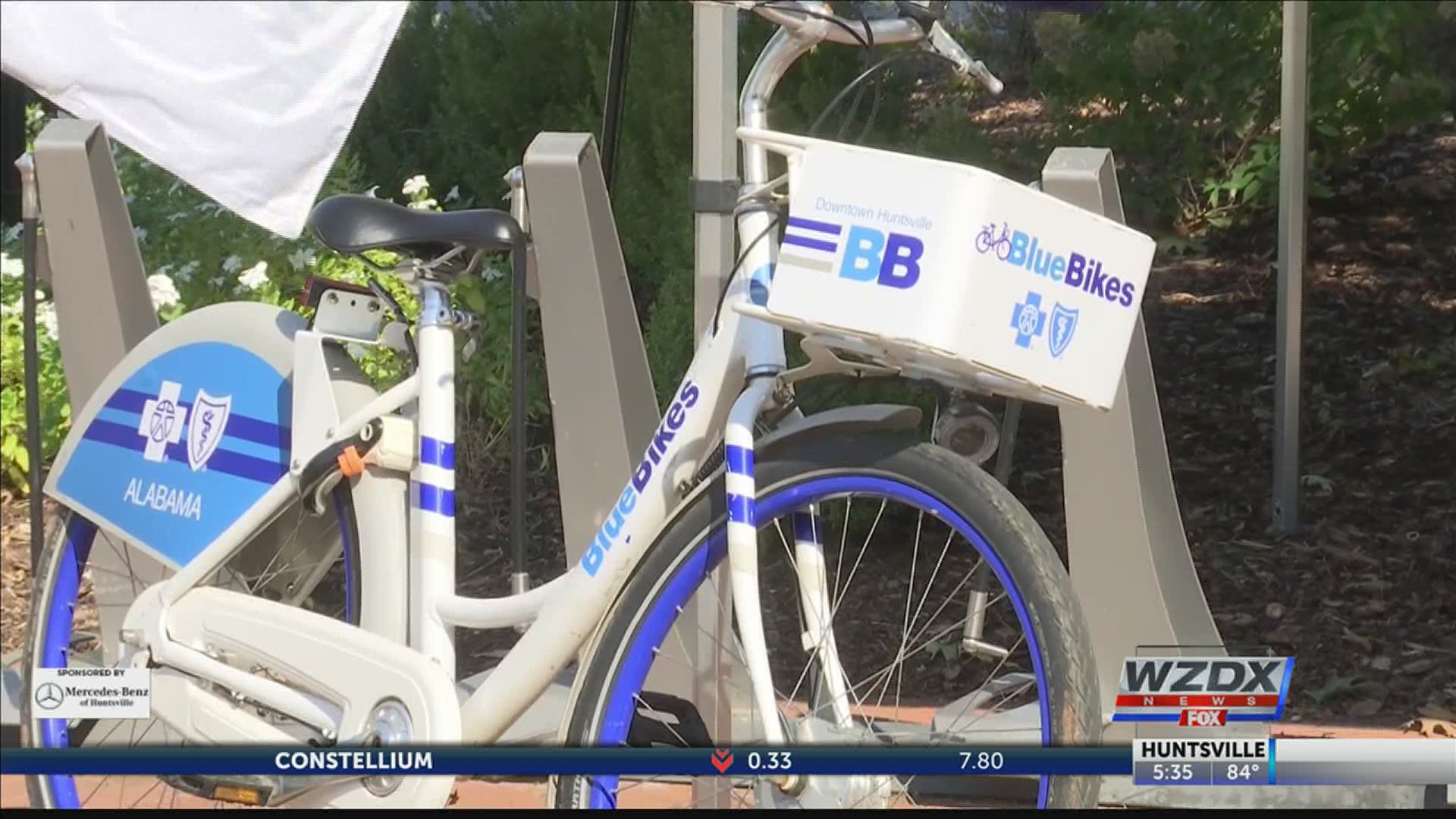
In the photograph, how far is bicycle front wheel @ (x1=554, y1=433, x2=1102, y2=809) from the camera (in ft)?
Answer: 9.03

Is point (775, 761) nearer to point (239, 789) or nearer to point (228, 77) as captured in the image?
point (239, 789)

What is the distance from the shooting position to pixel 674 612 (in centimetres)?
301

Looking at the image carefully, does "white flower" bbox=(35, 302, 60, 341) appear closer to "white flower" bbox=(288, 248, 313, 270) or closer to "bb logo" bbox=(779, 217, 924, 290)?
"white flower" bbox=(288, 248, 313, 270)

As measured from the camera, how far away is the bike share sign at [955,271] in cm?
264

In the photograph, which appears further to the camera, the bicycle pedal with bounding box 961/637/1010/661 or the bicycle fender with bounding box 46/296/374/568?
the bicycle fender with bounding box 46/296/374/568

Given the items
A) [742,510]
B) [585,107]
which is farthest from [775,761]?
[585,107]

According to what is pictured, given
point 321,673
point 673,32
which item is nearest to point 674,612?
point 321,673

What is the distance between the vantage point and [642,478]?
306 centimetres

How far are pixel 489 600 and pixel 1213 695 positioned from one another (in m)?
1.21

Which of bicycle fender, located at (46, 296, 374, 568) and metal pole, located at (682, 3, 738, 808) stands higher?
metal pole, located at (682, 3, 738, 808)

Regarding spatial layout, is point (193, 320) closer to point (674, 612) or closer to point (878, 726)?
point (674, 612)

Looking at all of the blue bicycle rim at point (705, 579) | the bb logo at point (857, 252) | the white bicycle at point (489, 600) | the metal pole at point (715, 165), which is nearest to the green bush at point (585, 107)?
the metal pole at point (715, 165)

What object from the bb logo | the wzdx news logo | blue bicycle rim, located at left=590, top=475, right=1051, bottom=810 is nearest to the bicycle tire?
blue bicycle rim, located at left=590, top=475, right=1051, bottom=810

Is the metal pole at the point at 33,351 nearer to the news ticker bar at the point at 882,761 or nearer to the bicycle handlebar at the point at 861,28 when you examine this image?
the news ticker bar at the point at 882,761
